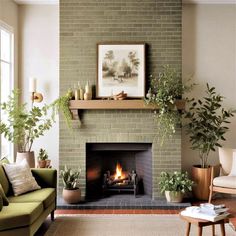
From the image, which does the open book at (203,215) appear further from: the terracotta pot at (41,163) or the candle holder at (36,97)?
the candle holder at (36,97)

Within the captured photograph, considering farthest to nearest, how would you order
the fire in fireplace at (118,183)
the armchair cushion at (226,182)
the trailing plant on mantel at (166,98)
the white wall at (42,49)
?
the white wall at (42,49) → the fire in fireplace at (118,183) → the trailing plant on mantel at (166,98) → the armchair cushion at (226,182)

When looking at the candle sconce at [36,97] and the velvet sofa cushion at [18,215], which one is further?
the candle sconce at [36,97]

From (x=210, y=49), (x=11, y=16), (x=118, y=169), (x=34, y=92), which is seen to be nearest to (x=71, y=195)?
(x=118, y=169)

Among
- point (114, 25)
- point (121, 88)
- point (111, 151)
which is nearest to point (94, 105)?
point (121, 88)

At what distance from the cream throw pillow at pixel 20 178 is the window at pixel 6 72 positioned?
1222 millimetres

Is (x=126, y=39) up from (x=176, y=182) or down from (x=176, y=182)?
up

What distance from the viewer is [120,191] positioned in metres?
5.60

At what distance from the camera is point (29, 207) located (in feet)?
11.4

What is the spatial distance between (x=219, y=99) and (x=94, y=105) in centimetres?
182

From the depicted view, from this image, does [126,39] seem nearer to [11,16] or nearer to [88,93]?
[88,93]

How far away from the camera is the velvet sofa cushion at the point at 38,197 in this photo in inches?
150

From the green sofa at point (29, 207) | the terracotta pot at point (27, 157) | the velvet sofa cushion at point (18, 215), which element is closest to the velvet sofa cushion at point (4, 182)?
the green sofa at point (29, 207)

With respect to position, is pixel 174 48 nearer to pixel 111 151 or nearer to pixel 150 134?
pixel 150 134

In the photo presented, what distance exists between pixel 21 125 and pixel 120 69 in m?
1.65
